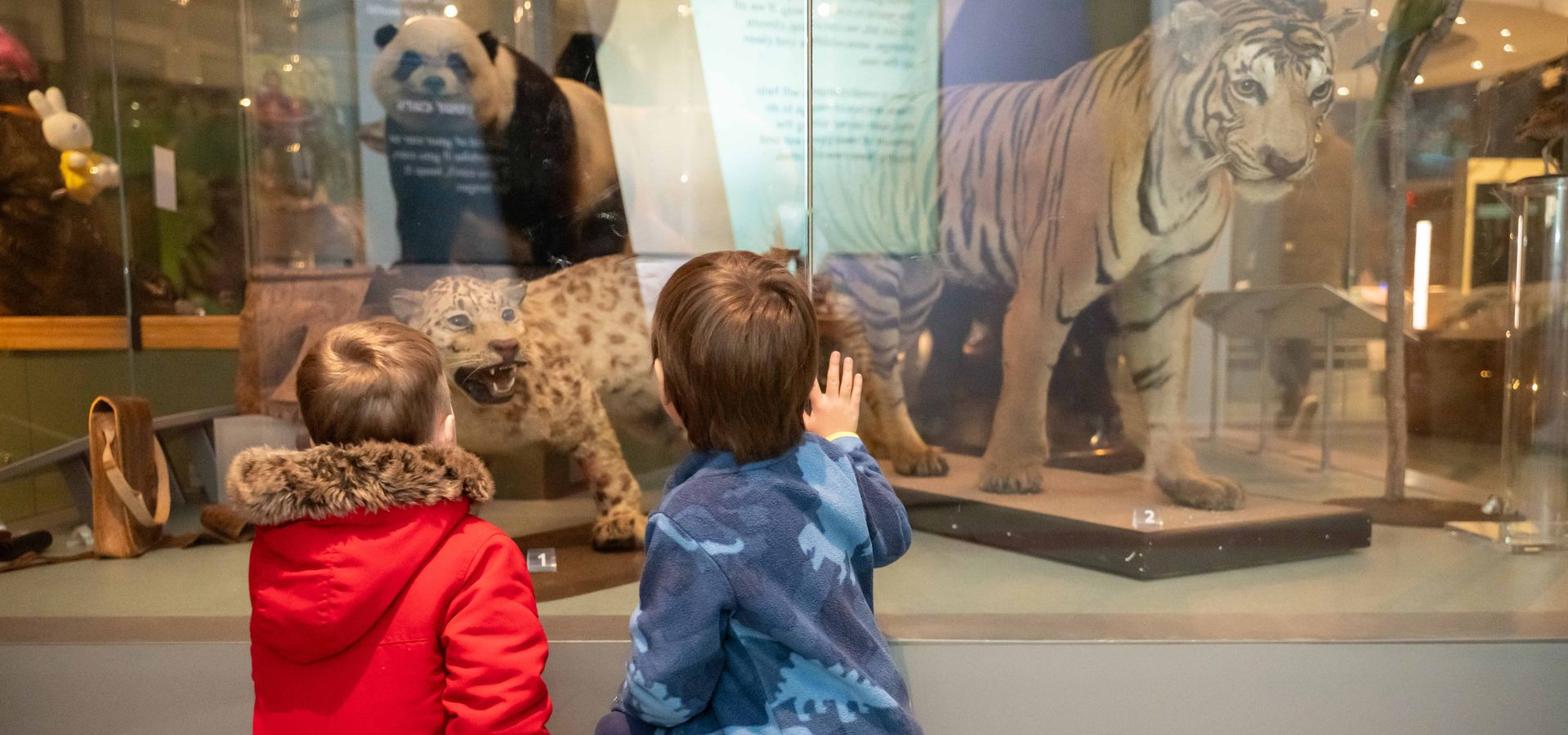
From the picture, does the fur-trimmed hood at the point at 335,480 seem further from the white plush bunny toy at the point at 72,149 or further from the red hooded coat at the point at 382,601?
the white plush bunny toy at the point at 72,149

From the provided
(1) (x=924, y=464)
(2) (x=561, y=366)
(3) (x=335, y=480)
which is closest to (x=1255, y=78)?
(1) (x=924, y=464)

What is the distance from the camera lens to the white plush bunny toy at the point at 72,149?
2.34 m

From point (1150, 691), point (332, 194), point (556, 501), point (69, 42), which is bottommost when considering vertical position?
point (1150, 691)

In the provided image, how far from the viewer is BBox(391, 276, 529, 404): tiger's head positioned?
2045 millimetres

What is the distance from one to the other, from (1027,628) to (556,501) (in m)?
1.07

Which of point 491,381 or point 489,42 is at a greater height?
point 489,42

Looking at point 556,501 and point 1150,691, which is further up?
point 556,501

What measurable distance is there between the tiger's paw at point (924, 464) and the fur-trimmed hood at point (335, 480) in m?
1.47

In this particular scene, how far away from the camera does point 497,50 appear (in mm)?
2205

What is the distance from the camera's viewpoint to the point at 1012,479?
2482 mm

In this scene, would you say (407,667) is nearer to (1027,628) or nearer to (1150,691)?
(1027,628)

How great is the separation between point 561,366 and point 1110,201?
135 cm

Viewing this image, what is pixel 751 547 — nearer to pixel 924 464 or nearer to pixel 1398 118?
pixel 924 464

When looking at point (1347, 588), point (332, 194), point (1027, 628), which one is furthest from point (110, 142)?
Answer: point (1347, 588)
